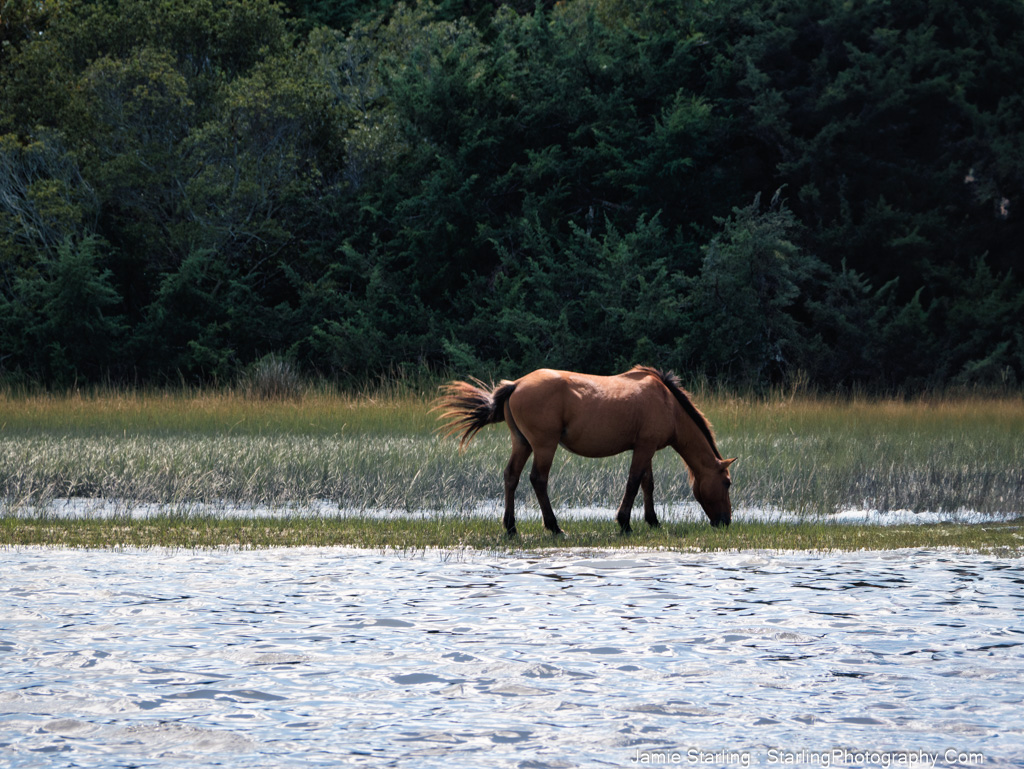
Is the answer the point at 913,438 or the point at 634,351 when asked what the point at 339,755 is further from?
the point at 634,351

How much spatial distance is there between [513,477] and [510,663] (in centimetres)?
478

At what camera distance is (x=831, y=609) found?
7.95 metres

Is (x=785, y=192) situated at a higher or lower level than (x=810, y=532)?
higher

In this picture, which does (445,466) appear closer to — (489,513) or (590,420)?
(489,513)

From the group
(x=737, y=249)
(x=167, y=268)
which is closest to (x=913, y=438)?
(x=737, y=249)

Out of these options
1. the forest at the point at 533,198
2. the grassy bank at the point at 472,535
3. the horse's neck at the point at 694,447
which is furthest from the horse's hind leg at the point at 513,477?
the forest at the point at 533,198

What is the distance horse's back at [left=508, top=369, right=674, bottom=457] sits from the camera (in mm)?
11102

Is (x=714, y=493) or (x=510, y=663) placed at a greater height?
(x=510, y=663)

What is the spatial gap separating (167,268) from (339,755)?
1157 inches

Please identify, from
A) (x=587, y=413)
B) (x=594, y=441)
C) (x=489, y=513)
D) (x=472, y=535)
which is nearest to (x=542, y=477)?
(x=594, y=441)

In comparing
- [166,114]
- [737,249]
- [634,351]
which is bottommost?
[634,351]

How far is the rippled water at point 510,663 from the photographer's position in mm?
5113

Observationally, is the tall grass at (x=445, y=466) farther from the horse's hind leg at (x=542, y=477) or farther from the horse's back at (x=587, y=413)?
the horse's hind leg at (x=542, y=477)

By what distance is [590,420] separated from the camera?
1117 cm
